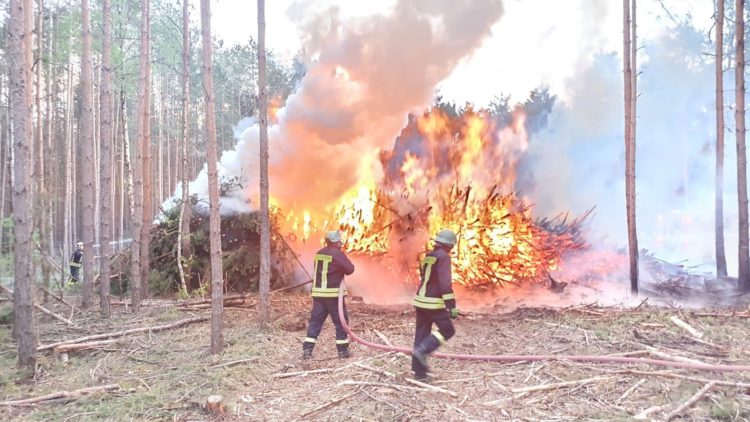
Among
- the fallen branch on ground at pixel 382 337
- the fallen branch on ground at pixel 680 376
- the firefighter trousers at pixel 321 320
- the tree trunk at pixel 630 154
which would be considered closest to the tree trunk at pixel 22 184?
the firefighter trousers at pixel 321 320

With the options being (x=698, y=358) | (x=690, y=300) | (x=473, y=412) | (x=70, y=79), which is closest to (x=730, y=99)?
(x=690, y=300)

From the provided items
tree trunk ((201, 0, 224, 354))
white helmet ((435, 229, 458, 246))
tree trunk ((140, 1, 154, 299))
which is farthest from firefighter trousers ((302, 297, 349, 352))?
tree trunk ((140, 1, 154, 299))

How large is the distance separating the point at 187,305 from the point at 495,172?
993 cm

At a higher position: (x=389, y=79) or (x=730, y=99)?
(x=730, y=99)

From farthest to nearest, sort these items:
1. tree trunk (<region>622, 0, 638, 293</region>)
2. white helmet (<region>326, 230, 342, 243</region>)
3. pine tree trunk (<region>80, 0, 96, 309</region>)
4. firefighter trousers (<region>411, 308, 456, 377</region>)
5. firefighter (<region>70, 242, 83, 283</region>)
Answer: firefighter (<region>70, 242, 83, 283</region>)
tree trunk (<region>622, 0, 638, 293</region>)
pine tree trunk (<region>80, 0, 96, 309</region>)
white helmet (<region>326, 230, 342, 243</region>)
firefighter trousers (<region>411, 308, 456, 377</region>)

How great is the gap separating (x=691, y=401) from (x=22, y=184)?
8.70 m

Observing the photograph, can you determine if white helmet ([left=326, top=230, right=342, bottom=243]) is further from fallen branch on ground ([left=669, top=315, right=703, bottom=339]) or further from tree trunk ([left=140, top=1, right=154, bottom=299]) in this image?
tree trunk ([left=140, top=1, right=154, bottom=299])

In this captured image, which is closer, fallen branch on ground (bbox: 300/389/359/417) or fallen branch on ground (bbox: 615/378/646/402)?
fallen branch on ground (bbox: 615/378/646/402)

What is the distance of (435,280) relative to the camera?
6.08m

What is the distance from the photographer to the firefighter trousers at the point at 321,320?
7.30 m

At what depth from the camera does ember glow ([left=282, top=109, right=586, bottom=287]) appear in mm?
13234

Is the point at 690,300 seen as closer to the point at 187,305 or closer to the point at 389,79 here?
the point at 389,79

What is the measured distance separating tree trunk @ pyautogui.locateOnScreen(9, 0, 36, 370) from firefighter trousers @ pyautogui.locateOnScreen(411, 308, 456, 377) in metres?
5.41

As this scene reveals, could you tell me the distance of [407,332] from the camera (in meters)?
8.69
